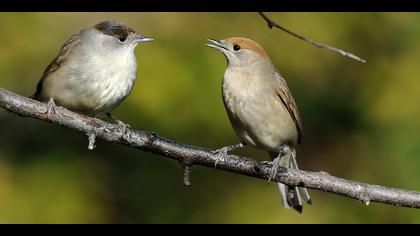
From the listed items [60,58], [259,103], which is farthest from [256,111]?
[60,58]

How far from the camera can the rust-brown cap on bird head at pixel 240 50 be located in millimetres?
5559

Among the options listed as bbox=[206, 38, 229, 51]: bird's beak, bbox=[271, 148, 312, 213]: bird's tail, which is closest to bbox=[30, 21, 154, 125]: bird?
bbox=[206, 38, 229, 51]: bird's beak

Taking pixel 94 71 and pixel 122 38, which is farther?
pixel 122 38

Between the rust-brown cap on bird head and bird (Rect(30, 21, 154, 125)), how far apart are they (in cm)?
59

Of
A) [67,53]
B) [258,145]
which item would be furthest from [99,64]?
[258,145]

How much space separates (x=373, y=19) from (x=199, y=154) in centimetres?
284

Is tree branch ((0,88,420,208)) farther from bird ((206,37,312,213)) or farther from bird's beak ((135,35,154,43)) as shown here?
bird's beak ((135,35,154,43))

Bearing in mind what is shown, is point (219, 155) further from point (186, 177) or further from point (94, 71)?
point (94, 71)

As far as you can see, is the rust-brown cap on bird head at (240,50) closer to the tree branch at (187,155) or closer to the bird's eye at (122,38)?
the bird's eye at (122,38)

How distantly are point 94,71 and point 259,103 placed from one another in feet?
4.19

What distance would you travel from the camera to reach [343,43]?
6328mm

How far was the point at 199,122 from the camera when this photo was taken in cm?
583

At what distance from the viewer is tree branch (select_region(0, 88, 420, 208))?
441 centimetres

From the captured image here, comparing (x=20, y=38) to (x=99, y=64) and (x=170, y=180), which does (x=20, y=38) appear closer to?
(x=99, y=64)
